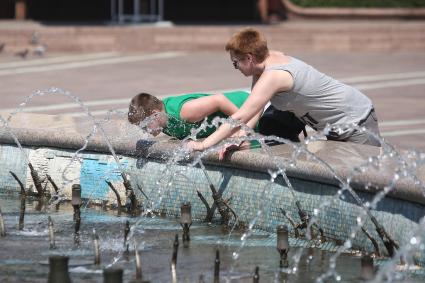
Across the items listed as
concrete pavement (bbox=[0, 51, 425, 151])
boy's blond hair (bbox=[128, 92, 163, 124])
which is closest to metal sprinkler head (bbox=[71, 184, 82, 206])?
boy's blond hair (bbox=[128, 92, 163, 124])

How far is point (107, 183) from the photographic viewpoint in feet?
24.9

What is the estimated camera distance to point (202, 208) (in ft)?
23.3

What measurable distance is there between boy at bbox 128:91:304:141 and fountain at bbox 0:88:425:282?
4.3 inches

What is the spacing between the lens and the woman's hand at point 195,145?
6.80 metres

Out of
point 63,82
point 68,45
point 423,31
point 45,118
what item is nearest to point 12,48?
point 68,45

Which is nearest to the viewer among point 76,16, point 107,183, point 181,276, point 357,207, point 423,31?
point 181,276

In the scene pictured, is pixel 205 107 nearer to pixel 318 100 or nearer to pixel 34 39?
pixel 318 100

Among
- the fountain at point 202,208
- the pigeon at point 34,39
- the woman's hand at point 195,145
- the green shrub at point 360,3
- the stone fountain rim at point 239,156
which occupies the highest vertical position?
the green shrub at point 360,3

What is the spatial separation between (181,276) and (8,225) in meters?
1.59

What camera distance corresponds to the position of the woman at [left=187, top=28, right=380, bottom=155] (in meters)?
6.68

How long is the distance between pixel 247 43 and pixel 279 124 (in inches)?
32.5

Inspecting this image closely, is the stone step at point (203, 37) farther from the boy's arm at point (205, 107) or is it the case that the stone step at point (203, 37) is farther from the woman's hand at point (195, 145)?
the woman's hand at point (195, 145)

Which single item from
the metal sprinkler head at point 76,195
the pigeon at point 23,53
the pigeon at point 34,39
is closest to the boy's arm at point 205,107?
the metal sprinkler head at point 76,195

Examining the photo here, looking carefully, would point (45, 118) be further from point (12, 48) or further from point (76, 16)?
point (76, 16)
